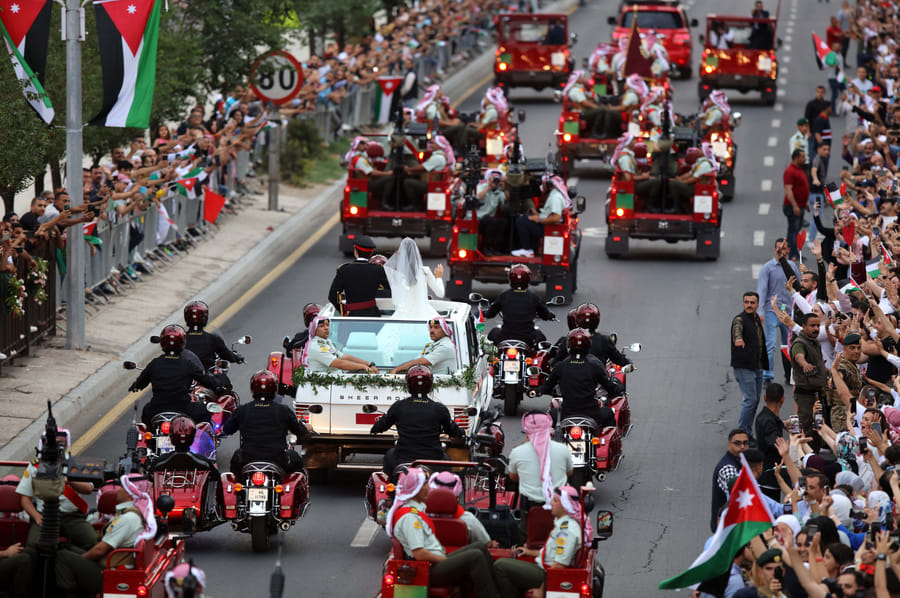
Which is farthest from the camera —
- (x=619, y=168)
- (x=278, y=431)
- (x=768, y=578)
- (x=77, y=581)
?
(x=619, y=168)

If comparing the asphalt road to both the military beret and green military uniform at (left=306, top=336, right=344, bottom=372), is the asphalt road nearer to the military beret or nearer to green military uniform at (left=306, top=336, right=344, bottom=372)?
green military uniform at (left=306, top=336, right=344, bottom=372)

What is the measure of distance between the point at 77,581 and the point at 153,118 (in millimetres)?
18097

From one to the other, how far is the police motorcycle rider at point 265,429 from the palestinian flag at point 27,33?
6994mm

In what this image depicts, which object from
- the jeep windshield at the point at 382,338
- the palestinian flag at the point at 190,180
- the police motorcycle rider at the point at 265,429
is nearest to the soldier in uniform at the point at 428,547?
the police motorcycle rider at the point at 265,429

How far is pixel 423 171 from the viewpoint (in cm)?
2802

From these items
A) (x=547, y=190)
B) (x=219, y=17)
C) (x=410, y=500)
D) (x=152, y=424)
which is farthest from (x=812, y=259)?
(x=410, y=500)

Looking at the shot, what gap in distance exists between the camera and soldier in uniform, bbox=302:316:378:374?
16.6 meters

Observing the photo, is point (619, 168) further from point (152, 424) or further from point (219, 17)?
point (152, 424)

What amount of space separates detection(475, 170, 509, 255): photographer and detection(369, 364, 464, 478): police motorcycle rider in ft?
33.2

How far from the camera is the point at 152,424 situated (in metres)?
16.2

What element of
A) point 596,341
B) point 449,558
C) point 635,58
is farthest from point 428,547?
point 635,58

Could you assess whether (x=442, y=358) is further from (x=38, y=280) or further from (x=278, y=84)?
(x=278, y=84)

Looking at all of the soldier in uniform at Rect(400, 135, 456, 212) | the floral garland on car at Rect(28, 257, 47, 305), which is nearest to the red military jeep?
the soldier in uniform at Rect(400, 135, 456, 212)

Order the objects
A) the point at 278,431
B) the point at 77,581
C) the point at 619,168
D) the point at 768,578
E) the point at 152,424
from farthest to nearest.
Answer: the point at 619,168 < the point at 152,424 < the point at 278,431 < the point at 77,581 < the point at 768,578
